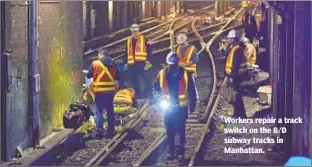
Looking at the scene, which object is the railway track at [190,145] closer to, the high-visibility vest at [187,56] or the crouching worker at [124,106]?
the high-visibility vest at [187,56]

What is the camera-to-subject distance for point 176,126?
28.3 feet

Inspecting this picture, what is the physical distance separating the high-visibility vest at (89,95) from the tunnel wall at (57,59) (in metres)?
0.16

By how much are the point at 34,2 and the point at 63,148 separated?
5.07 feet

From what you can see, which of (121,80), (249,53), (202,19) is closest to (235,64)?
(249,53)

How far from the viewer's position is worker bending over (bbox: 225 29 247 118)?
8578mm

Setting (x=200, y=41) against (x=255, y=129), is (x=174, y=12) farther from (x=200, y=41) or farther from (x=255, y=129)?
(x=255, y=129)

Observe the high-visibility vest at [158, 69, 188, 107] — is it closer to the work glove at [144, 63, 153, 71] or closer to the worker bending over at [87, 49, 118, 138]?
the work glove at [144, 63, 153, 71]

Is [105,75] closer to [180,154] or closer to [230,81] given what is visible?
[180,154]

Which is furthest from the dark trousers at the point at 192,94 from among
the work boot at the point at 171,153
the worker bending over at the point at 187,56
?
the work boot at the point at 171,153

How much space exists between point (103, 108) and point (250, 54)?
5.27 ft

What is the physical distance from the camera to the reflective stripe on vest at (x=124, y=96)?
343 inches

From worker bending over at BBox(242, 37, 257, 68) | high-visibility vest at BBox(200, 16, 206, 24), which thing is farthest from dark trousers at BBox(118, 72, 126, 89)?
worker bending over at BBox(242, 37, 257, 68)

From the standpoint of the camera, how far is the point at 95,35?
8.78 meters

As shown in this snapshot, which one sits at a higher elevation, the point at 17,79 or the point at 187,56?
the point at 187,56
